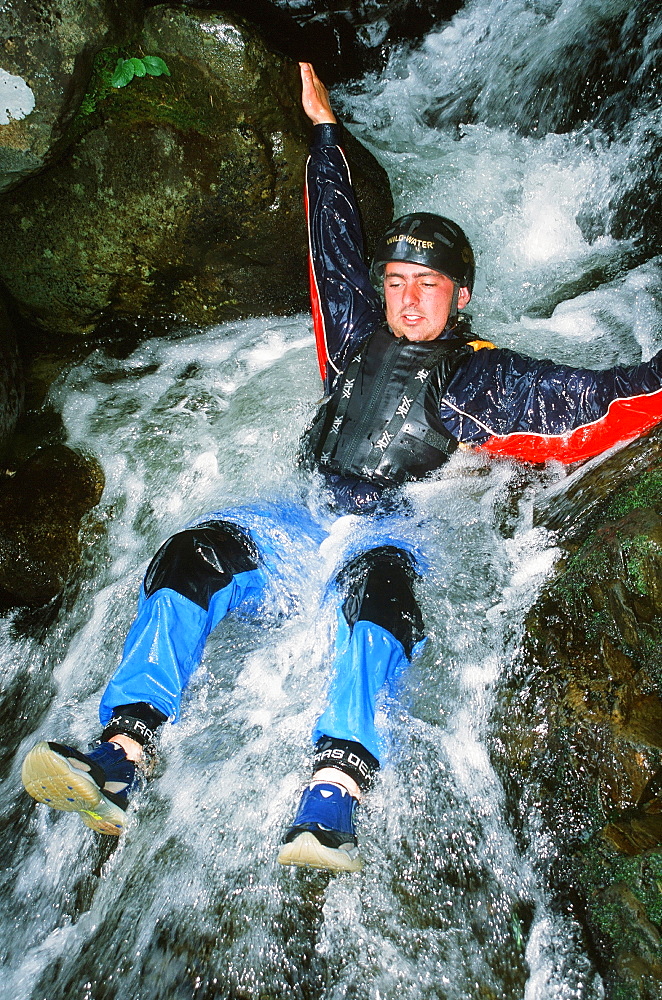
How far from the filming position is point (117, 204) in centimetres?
495

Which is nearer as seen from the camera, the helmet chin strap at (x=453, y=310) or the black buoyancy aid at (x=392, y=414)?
the black buoyancy aid at (x=392, y=414)

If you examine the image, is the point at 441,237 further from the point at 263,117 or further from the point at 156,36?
the point at 156,36

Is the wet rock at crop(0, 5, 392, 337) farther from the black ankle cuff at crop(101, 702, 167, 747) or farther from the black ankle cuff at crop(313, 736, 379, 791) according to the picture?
the black ankle cuff at crop(313, 736, 379, 791)

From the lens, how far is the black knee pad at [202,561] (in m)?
3.05

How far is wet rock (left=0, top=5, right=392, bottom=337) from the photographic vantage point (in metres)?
4.62

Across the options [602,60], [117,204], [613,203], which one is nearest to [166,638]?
[117,204]

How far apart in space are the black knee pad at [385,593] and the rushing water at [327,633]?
24 centimetres

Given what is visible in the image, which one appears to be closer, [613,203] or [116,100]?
[116,100]

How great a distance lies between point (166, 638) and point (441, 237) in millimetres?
2958

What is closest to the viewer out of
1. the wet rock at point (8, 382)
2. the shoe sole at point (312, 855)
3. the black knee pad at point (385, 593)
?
the shoe sole at point (312, 855)

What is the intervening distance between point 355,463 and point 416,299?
1.14 metres

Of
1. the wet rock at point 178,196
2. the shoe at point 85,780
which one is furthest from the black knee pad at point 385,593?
the wet rock at point 178,196

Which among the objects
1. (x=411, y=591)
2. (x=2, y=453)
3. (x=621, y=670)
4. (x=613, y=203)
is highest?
(x=613, y=203)

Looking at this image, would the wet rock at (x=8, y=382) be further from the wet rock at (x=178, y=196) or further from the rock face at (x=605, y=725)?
the rock face at (x=605, y=725)
